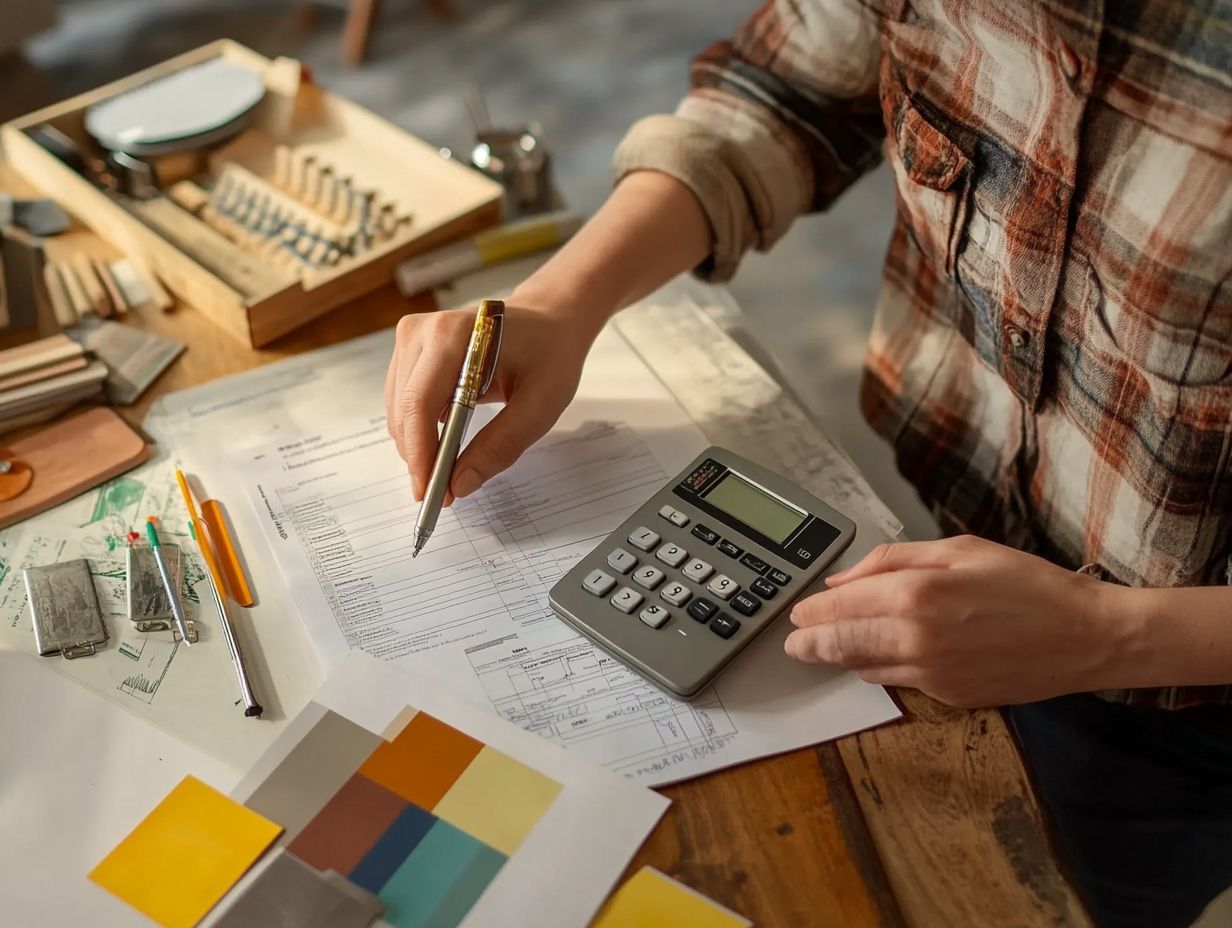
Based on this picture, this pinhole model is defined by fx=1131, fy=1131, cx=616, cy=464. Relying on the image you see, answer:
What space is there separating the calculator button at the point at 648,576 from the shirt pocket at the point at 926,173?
0.30m

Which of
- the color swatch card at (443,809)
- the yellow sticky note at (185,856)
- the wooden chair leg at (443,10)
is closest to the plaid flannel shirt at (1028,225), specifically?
the color swatch card at (443,809)

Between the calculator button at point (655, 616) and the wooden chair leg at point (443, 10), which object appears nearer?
the calculator button at point (655, 616)

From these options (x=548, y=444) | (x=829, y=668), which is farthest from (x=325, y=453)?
(x=829, y=668)

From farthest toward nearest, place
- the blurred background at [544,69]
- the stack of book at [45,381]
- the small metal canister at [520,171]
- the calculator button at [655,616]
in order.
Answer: the blurred background at [544,69] → the small metal canister at [520,171] → the stack of book at [45,381] → the calculator button at [655,616]

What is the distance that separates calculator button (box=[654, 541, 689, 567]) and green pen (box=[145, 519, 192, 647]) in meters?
0.27

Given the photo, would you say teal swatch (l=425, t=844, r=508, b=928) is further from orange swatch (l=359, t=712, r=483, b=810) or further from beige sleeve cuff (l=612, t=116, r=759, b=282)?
beige sleeve cuff (l=612, t=116, r=759, b=282)

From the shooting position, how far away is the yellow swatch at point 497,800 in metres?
0.53

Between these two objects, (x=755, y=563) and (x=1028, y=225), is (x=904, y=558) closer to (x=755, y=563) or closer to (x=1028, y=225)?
(x=755, y=563)

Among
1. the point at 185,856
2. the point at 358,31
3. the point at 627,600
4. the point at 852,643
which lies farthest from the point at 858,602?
the point at 358,31

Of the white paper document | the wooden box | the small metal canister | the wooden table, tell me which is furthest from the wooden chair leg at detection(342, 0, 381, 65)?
the wooden table

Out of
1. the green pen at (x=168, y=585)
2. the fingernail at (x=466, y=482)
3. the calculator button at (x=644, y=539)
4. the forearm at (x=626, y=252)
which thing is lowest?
the green pen at (x=168, y=585)

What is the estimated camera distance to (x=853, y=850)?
53 cm

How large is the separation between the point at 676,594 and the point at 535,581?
85 mm

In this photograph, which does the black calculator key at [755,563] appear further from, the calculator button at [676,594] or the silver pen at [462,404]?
the silver pen at [462,404]
